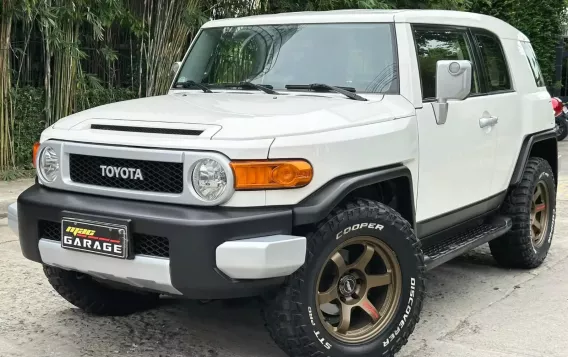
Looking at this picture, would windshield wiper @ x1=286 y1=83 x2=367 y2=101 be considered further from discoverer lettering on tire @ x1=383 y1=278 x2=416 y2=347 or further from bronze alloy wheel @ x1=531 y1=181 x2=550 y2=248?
bronze alloy wheel @ x1=531 y1=181 x2=550 y2=248

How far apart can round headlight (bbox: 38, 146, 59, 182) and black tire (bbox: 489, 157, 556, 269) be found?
10.3ft

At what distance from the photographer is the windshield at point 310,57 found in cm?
397

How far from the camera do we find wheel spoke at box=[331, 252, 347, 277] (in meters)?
3.33

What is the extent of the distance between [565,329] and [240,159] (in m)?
2.28

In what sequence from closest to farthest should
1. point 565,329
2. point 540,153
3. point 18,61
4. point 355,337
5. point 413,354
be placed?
1. point 355,337
2. point 413,354
3. point 565,329
4. point 540,153
5. point 18,61

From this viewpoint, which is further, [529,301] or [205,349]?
[529,301]

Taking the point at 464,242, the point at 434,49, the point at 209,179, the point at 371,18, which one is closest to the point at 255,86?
the point at 371,18

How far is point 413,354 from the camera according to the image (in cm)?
368

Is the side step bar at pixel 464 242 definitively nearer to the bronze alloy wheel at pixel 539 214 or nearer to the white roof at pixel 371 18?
the bronze alloy wheel at pixel 539 214

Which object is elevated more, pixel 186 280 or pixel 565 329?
pixel 186 280

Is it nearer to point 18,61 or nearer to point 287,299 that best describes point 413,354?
point 287,299

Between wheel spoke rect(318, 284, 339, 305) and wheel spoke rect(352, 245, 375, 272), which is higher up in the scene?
wheel spoke rect(352, 245, 375, 272)

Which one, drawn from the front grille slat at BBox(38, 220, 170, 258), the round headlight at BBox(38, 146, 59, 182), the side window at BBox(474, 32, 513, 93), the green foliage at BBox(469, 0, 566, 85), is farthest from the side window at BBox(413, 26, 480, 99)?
the green foliage at BBox(469, 0, 566, 85)

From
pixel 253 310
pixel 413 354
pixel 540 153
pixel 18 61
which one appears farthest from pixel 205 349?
pixel 18 61
